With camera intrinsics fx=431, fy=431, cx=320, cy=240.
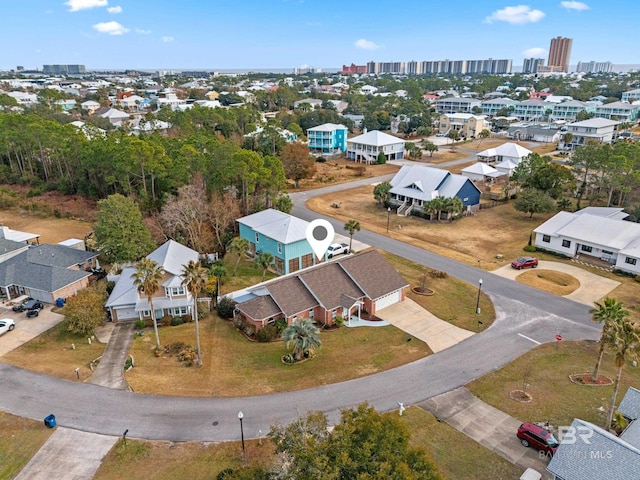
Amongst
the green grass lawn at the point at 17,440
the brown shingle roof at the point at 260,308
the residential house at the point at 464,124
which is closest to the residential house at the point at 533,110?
the residential house at the point at 464,124

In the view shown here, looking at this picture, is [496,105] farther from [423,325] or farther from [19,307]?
[19,307]

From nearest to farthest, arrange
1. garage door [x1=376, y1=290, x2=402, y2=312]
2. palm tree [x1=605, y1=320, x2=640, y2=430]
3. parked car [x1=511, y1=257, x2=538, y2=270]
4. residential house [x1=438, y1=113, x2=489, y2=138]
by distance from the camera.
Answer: palm tree [x1=605, y1=320, x2=640, y2=430] → garage door [x1=376, y1=290, x2=402, y2=312] → parked car [x1=511, y1=257, x2=538, y2=270] → residential house [x1=438, y1=113, x2=489, y2=138]

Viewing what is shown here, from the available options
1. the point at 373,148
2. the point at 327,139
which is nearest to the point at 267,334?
the point at 373,148

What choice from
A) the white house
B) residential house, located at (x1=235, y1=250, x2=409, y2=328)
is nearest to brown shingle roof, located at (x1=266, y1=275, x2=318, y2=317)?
residential house, located at (x1=235, y1=250, x2=409, y2=328)

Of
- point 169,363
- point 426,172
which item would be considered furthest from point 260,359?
point 426,172

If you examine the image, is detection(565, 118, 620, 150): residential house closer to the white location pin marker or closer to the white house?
the white house

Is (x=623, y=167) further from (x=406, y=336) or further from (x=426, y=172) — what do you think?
(x=406, y=336)

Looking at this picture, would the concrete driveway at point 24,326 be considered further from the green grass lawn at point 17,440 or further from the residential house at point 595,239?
the residential house at point 595,239
